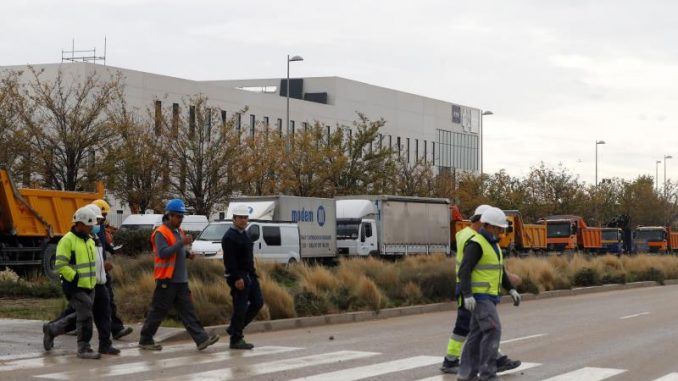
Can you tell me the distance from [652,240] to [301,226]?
139 feet

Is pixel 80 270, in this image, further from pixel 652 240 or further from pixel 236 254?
pixel 652 240

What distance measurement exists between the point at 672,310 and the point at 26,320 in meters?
13.8

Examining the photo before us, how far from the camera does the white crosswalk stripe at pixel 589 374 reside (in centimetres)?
1173

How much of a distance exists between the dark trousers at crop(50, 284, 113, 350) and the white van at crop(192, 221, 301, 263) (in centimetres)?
1846

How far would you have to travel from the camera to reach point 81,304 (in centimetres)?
1270

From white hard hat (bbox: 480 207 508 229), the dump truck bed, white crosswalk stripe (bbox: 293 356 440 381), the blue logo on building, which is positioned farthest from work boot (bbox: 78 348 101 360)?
the blue logo on building

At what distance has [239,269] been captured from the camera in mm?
13961

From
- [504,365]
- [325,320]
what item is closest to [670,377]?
[504,365]

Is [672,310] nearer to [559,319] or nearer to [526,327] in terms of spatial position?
[559,319]

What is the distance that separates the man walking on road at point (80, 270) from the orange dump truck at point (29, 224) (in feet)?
50.5

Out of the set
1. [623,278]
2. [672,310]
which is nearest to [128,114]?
[623,278]

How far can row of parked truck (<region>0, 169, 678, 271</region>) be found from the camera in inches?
1126

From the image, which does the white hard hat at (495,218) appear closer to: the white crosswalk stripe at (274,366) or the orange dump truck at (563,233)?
the white crosswalk stripe at (274,366)

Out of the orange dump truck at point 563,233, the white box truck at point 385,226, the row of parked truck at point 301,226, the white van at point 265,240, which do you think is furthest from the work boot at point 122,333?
the orange dump truck at point 563,233
